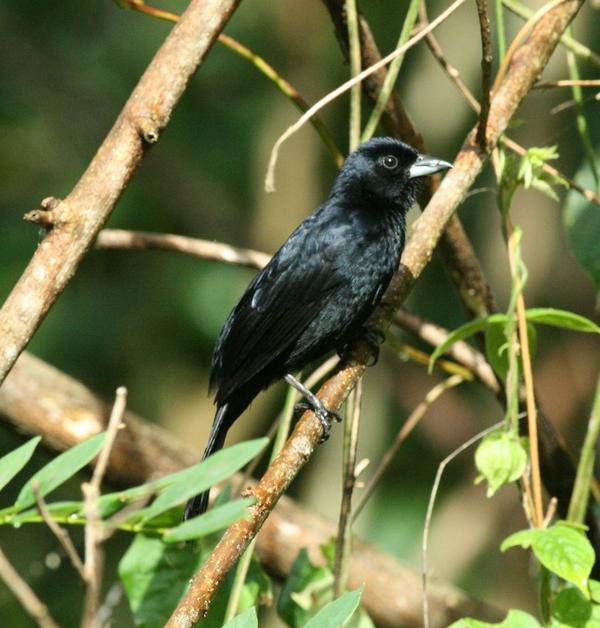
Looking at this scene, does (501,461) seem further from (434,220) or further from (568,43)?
→ (568,43)

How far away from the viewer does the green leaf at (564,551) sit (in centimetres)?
199

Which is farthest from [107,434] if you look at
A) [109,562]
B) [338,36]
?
[109,562]

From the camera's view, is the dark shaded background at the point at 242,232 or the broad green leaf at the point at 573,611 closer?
the broad green leaf at the point at 573,611

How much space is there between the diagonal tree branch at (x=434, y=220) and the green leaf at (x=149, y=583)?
0.61 metres

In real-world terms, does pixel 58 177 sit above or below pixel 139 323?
above

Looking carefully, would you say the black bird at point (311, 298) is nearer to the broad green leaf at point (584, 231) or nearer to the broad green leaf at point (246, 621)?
the broad green leaf at point (584, 231)

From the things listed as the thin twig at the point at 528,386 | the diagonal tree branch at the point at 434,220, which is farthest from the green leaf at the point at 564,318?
the diagonal tree branch at the point at 434,220

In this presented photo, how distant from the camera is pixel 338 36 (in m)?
3.09

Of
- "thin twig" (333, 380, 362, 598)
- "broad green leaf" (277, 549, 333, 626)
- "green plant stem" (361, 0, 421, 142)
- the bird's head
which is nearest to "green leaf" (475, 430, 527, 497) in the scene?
"thin twig" (333, 380, 362, 598)

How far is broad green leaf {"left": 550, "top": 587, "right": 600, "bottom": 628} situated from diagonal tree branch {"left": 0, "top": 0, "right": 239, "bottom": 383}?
1.12m

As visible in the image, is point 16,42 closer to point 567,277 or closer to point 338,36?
point 567,277

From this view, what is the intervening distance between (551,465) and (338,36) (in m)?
1.36

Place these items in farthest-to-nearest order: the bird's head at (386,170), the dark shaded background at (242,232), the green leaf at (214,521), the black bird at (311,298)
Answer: the dark shaded background at (242,232) → the bird's head at (386,170) → the black bird at (311,298) → the green leaf at (214,521)

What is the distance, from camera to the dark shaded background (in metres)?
5.88
